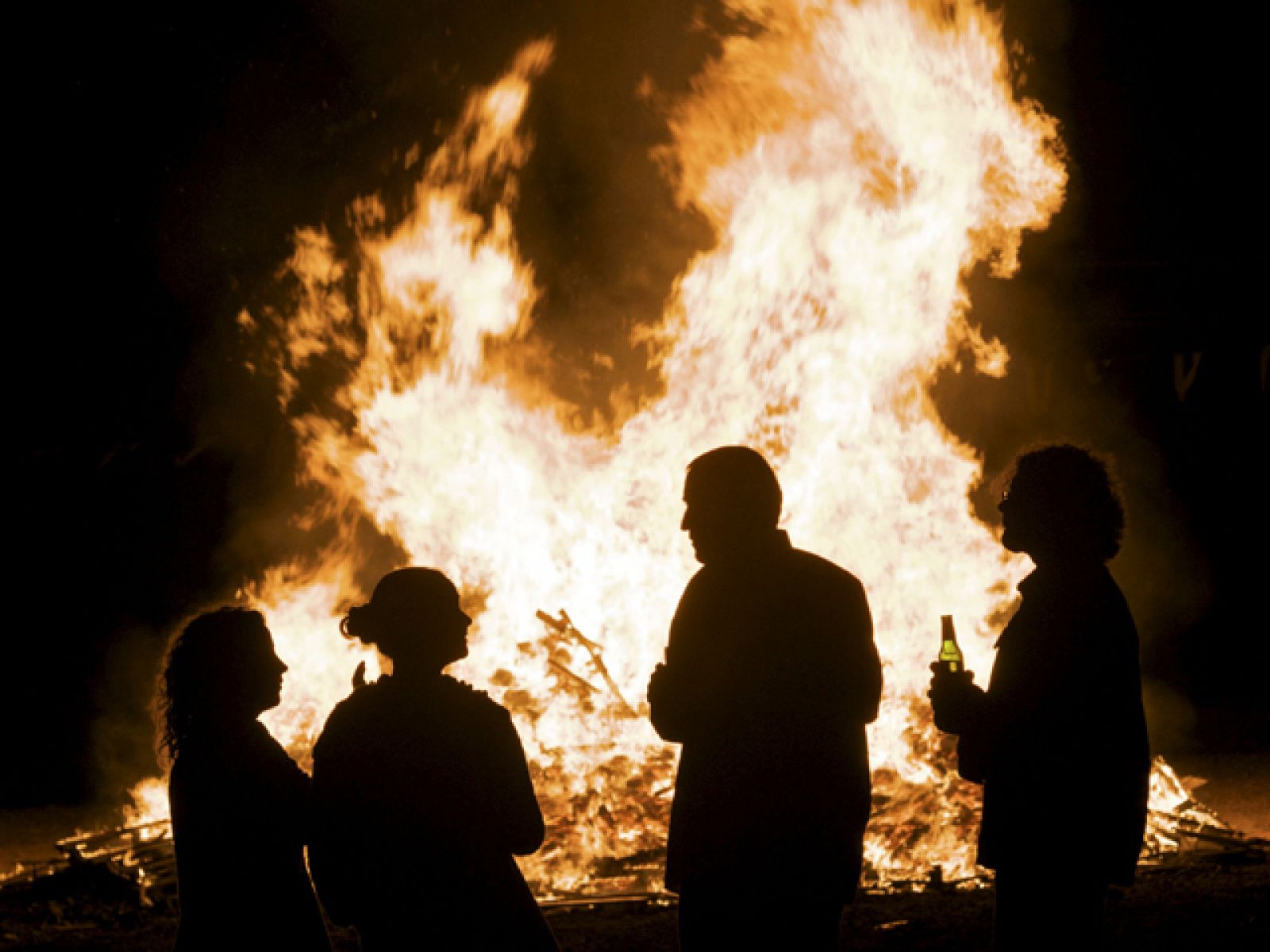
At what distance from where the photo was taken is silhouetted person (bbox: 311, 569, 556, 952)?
255cm

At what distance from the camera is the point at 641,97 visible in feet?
32.6

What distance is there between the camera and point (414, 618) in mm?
2611

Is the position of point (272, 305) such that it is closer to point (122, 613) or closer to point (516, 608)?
point (122, 613)

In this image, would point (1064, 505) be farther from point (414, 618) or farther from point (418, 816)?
point (418, 816)

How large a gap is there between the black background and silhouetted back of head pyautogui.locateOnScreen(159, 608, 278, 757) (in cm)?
771

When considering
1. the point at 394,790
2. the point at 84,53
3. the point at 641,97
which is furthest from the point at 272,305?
the point at 394,790

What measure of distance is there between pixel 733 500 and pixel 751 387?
5921 millimetres

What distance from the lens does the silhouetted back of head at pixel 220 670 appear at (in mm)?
2713

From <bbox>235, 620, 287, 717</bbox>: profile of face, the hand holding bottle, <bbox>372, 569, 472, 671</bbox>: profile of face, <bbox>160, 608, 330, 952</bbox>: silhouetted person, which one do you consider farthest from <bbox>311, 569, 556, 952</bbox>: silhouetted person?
the hand holding bottle

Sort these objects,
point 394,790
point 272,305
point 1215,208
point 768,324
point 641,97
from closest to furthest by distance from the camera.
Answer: point 394,790 → point 768,324 → point 641,97 → point 272,305 → point 1215,208

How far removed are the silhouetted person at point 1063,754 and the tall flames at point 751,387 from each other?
5056 millimetres

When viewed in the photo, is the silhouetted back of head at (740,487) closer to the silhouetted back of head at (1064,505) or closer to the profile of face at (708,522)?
the profile of face at (708,522)

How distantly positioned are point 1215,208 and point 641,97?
21.1ft

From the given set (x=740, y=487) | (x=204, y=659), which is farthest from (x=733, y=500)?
(x=204, y=659)
